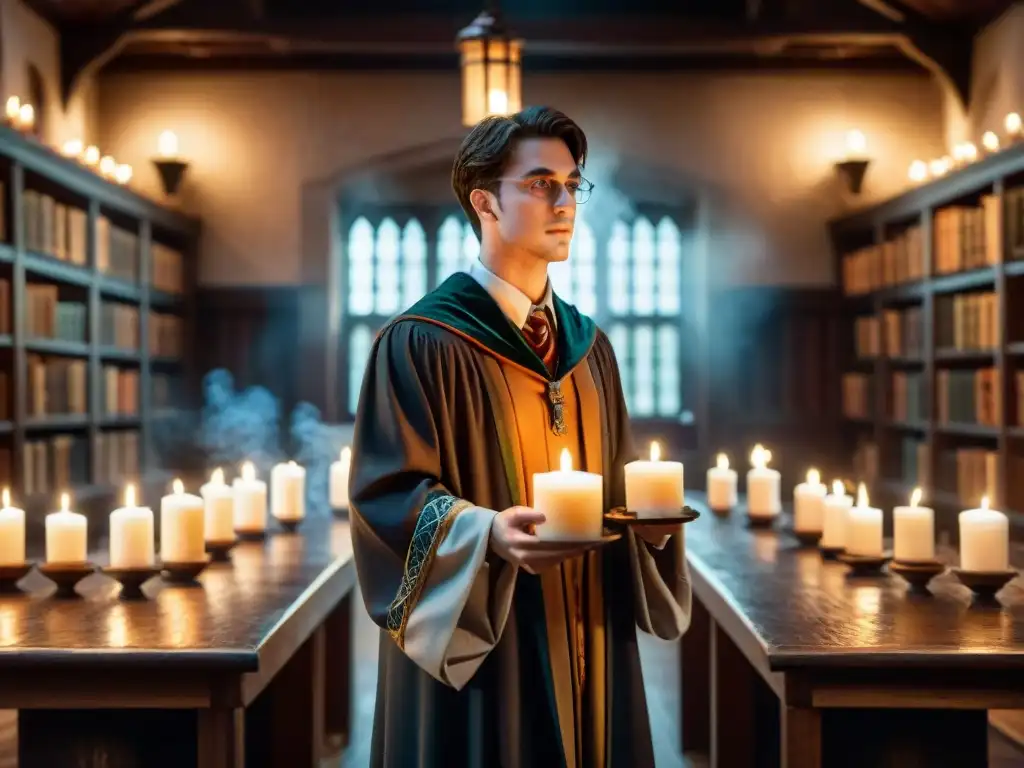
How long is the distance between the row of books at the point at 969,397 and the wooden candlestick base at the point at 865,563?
3.58 m

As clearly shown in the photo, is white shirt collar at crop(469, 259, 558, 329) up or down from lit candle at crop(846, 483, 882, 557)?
up

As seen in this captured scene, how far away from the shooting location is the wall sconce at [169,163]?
8430 mm

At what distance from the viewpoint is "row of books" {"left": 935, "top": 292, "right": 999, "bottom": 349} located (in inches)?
254

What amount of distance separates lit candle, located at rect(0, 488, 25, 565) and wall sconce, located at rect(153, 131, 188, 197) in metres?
5.90

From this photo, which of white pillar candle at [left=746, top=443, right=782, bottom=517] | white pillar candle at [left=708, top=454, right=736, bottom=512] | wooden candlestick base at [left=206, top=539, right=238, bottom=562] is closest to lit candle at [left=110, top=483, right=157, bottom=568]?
wooden candlestick base at [left=206, top=539, right=238, bottom=562]

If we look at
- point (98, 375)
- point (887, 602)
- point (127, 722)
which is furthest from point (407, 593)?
point (98, 375)

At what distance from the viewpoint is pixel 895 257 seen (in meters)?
7.82

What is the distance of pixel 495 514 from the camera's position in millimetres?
1804

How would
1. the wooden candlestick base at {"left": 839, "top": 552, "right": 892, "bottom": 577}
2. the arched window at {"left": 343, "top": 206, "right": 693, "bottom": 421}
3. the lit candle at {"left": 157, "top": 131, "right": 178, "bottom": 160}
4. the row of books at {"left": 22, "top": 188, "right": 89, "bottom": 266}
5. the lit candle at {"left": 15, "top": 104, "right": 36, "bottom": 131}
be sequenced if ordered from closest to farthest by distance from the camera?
the wooden candlestick base at {"left": 839, "top": 552, "right": 892, "bottom": 577} < the lit candle at {"left": 15, "top": 104, "right": 36, "bottom": 131} < the row of books at {"left": 22, "top": 188, "right": 89, "bottom": 266} < the lit candle at {"left": 157, "top": 131, "right": 178, "bottom": 160} < the arched window at {"left": 343, "top": 206, "right": 693, "bottom": 421}

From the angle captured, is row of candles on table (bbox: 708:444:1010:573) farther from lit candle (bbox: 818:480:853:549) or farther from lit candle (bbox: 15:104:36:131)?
lit candle (bbox: 15:104:36:131)

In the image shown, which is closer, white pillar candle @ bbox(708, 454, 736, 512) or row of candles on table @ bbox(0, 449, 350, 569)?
row of candles on table @ bbox(0, 449, 350, 569)

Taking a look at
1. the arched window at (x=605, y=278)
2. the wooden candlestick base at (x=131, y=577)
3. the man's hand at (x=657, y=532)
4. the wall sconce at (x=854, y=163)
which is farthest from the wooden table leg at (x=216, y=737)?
the wall sconce at (x=854, y=163)

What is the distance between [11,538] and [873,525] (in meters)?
1.97

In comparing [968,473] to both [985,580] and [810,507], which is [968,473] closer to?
[810,507]
